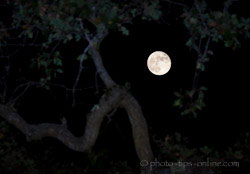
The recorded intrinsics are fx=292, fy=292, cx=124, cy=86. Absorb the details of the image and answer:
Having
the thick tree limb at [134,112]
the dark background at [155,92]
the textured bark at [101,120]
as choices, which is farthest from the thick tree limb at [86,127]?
the dark background at [155,92]

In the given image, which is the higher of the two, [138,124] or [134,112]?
[134,112]

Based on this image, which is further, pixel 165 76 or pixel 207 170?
pixel 165 76

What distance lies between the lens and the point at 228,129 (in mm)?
6543

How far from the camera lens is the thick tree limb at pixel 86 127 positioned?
15.0 feet

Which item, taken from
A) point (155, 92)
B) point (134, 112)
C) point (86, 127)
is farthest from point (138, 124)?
point (155, 92)

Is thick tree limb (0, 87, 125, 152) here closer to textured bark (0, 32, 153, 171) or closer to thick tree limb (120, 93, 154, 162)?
textured bark (0, 32, 153, 171)

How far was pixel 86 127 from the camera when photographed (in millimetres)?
4719

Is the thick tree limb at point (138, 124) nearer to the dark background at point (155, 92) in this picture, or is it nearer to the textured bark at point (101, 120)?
the textured bark at point (101, 120)

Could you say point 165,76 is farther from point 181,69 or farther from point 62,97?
point 62,97

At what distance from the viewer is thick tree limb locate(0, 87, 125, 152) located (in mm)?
4574

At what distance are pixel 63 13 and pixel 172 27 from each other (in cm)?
322

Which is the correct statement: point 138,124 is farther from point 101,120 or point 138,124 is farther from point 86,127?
point 86,127

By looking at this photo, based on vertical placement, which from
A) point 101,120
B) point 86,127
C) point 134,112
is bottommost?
point 86,127

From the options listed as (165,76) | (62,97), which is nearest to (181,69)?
(165,76)
